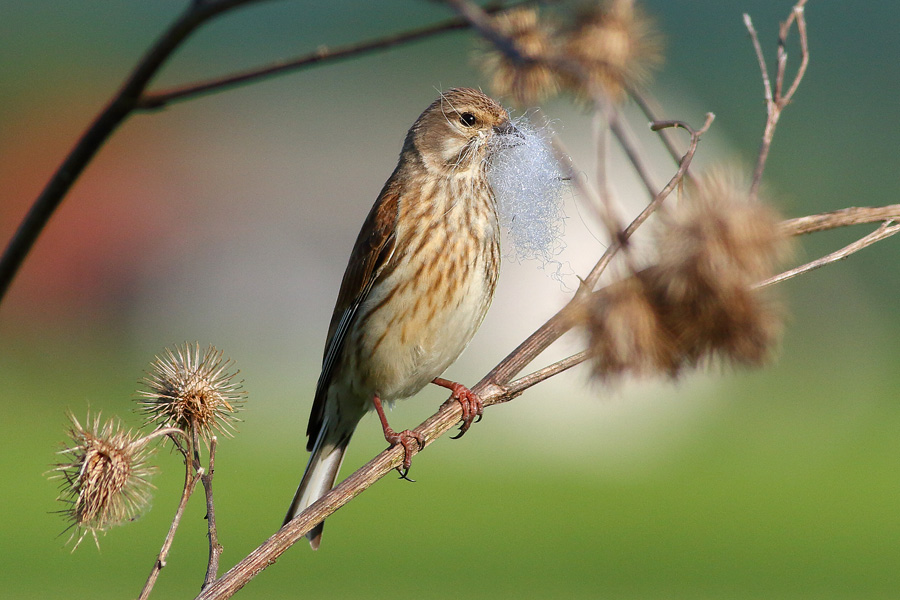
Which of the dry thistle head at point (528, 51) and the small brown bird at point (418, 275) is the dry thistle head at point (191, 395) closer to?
the dry thistle head at point (528, 51)

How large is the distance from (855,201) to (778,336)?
29.7m

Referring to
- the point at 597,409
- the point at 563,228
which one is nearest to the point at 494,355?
the point at 597,409

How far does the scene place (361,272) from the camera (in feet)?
12.8

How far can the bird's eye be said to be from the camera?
Answer: 354 centimetres

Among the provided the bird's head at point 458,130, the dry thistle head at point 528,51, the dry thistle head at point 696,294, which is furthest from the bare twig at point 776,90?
the bird's head at point 458,130

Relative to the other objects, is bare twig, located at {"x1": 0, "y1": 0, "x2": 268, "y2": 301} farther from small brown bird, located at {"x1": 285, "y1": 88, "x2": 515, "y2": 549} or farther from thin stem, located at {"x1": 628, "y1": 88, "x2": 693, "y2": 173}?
small brown bird, located at {"x1": 285, "y1": 88, "x2": 515, "y2": 549}

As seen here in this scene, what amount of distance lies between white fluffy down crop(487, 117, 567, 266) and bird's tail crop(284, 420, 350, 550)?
1670 millimetres

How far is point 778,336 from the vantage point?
5.15ft

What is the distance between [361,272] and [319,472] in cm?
83

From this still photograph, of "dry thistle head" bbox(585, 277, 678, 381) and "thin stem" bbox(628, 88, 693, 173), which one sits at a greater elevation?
"thin stem" bbox(628, 88, 693, 173)

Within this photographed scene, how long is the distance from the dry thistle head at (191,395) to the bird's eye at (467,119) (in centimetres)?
150

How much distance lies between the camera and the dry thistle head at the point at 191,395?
238 centimetres

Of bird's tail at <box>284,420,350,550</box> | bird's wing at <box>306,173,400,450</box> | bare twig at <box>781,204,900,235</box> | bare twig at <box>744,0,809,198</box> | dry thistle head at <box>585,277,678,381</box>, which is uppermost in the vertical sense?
bird's wing at <box>306,173,400,450</box>

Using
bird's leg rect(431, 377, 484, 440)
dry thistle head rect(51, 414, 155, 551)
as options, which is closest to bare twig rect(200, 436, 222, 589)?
dry thistle head rect(51, 414, 155, 551)
